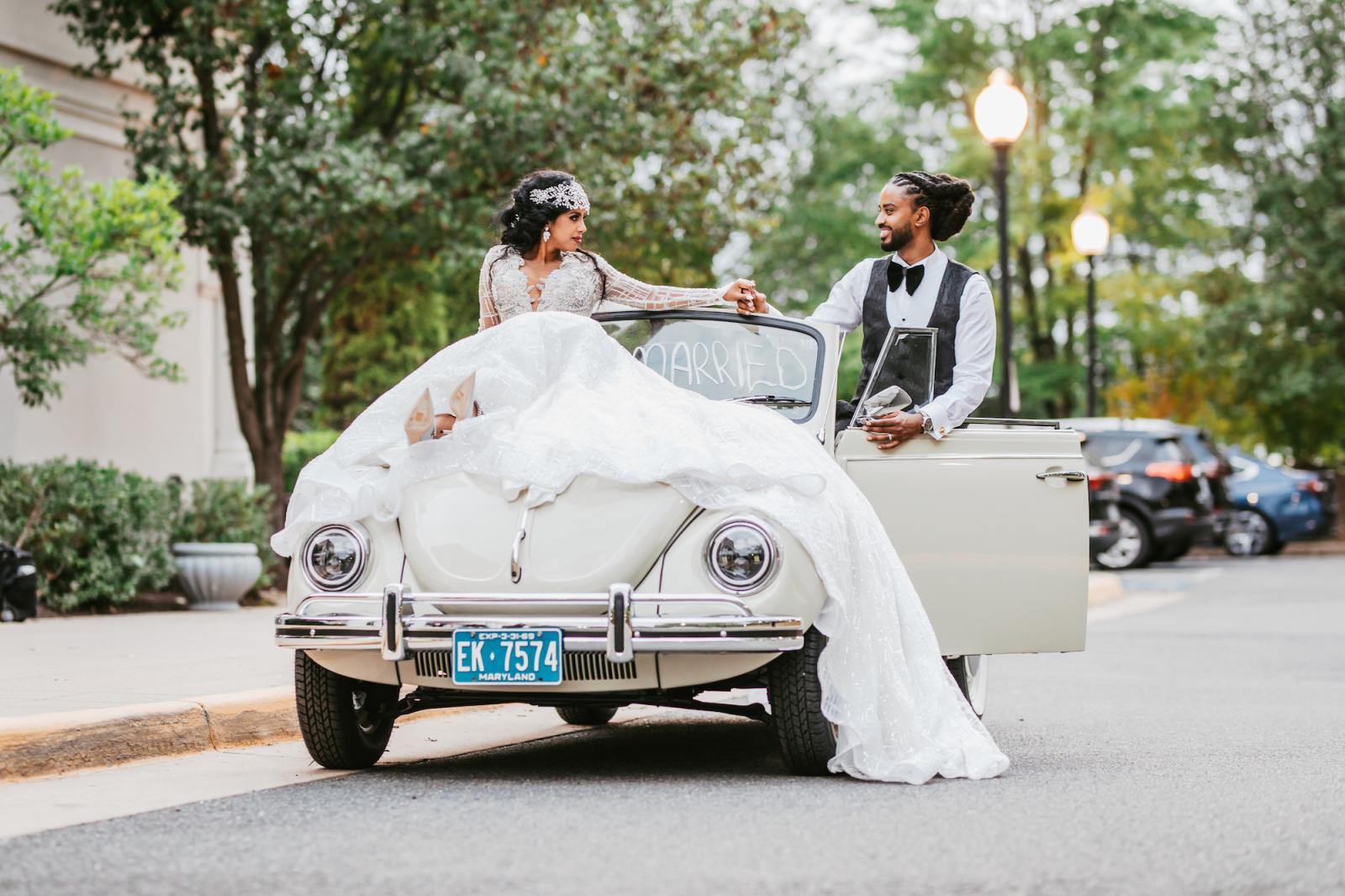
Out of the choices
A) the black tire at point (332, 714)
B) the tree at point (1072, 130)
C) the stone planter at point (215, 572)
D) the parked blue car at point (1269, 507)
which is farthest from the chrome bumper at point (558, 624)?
the tree at point (1072, 130)

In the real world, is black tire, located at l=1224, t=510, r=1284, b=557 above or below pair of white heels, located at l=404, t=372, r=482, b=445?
below

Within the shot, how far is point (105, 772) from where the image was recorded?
6.31m

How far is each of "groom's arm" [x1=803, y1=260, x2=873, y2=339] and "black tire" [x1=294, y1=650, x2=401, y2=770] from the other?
2485 mm

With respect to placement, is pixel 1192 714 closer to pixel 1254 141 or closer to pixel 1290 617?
pixel 1290 617

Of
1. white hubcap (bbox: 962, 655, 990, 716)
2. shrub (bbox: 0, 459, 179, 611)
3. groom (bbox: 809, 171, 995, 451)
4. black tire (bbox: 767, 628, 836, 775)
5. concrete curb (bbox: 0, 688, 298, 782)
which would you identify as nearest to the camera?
black tire (bbox: 767, 628, 836, 775)

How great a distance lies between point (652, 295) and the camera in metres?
7.24

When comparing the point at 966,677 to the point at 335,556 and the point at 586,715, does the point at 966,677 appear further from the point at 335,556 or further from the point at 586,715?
the point at 335,556

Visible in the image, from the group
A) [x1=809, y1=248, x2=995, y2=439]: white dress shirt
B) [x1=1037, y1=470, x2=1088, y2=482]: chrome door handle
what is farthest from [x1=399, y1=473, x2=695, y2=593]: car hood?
[x1=1037, y1=470, x2=1088, y2=482]: chrome door handle

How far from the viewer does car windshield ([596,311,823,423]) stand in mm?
6965

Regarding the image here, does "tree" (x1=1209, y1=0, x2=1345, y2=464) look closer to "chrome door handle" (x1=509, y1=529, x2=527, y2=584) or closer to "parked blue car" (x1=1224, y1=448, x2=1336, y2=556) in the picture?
"parked blue car" (x1=1224, y1=448, x2=1336, y2=556)

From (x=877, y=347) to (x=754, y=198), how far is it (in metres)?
12.9

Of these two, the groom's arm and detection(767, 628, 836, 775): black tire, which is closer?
detection(767, 628, 836, 775): black tire

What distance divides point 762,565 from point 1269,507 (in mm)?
24729

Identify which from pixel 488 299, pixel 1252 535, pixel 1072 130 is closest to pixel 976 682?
pixel 488 299
